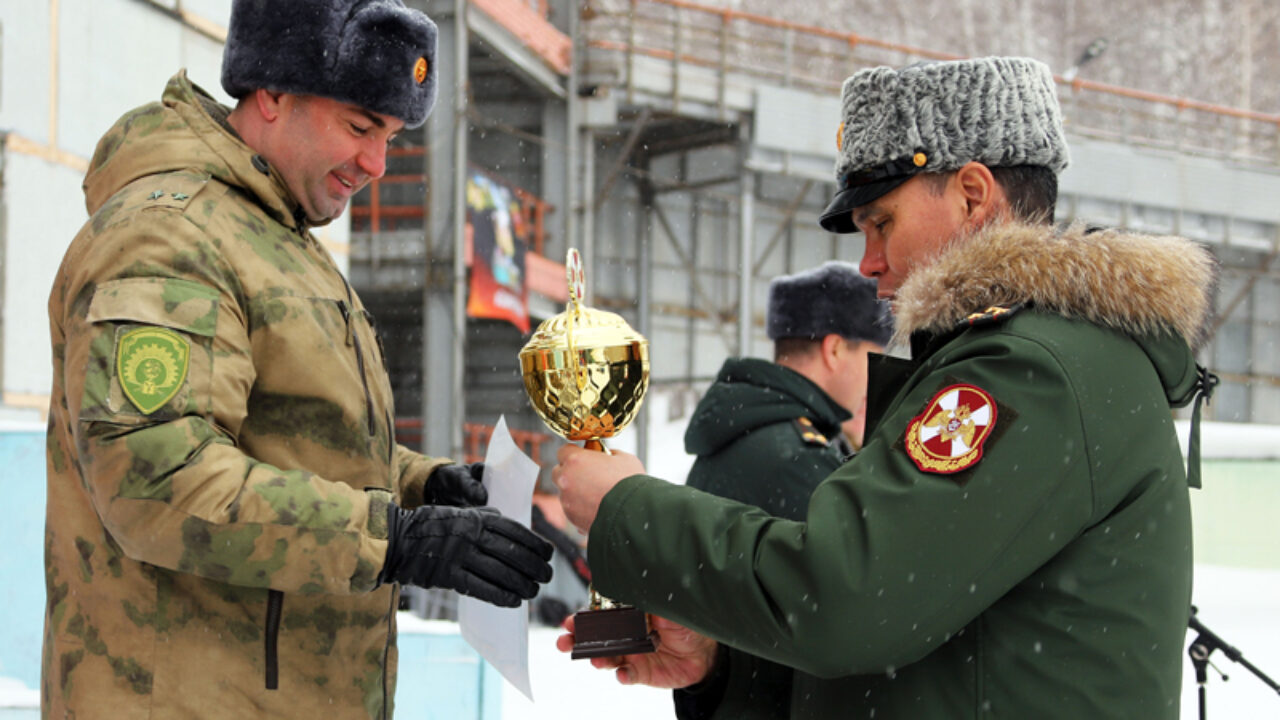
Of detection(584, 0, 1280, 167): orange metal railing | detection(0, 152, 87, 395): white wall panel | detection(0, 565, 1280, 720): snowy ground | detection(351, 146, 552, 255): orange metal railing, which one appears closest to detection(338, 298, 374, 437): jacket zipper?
detection(0, 565, 1280, 720): snowy ground

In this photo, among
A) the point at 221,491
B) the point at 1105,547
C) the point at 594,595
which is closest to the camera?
the point at 1105,547

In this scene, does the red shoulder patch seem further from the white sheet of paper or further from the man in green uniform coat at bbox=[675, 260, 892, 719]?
the man in green uniform coat at bbox=[675, 260, 892, 719]

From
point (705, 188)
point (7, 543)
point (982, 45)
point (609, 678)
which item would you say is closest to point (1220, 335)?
point (982, 45)

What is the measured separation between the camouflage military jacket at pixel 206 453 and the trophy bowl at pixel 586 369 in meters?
0.31

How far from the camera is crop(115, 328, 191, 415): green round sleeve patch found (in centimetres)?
150

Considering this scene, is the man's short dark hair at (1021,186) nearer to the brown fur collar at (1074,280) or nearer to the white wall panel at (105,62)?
the brown fur collar at (1074,280)

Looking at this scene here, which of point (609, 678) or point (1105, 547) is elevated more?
point (1105, 547)

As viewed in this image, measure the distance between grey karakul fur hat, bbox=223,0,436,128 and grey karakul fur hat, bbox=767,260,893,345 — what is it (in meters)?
1.83

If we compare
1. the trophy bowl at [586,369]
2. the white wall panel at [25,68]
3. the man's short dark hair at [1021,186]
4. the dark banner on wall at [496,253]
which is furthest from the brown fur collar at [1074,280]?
the dark banner on wall at [496,253]

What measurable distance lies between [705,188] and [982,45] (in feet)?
55.2

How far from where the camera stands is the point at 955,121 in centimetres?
169

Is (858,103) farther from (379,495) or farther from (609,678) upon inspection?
(609,678)

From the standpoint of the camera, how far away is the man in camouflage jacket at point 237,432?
151 cm

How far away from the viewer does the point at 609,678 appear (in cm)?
539
